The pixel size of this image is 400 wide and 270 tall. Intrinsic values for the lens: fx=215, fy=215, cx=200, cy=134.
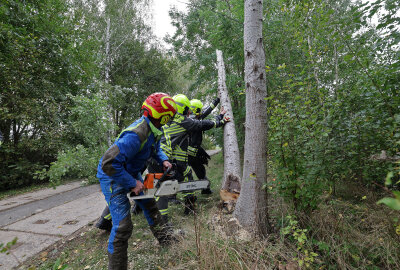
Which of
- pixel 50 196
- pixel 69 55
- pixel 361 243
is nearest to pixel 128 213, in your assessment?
pixel 361 243

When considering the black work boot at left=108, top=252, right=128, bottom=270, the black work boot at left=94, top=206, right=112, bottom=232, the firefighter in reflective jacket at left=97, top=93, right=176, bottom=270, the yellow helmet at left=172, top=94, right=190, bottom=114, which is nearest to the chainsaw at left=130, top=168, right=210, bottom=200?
the firefighter in reflective jacket at left=97, top=93, right=176, bottom=270

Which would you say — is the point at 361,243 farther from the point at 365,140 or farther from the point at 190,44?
the point at 190,44

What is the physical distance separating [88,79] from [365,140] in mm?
10026

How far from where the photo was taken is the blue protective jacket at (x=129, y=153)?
216 centimetres

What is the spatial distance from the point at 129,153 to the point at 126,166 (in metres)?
0.36

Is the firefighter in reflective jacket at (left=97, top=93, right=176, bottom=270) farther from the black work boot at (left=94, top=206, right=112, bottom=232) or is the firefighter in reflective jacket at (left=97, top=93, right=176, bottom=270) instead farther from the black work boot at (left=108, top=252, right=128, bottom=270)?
the black work boot at (left=94, top=206, right=112, bottom=232)

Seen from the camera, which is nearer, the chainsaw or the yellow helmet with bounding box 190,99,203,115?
the chainsaw

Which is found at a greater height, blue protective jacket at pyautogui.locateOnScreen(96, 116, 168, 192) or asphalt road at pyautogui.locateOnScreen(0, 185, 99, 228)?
blue protective jacket at pyautogui.locateOnScreen(96, 116, 168, 192)

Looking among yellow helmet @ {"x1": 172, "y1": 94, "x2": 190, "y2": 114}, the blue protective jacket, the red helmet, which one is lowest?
the blue protective jacket

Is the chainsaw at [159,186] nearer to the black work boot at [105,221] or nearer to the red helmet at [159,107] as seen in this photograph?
the red helmet at [159,107]

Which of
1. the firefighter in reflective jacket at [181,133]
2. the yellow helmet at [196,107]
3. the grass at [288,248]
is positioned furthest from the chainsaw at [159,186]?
the yellow helmet at [196,107]

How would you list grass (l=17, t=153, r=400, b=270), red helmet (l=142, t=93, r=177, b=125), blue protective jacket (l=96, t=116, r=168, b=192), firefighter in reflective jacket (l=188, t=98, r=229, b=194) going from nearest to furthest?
grass (l=17, t=153, r=400, b=270)
blue protective jacket (l=96, t=116, r=168, b=192)
red helmet (l=142, t=93, r=177, b=125)
firefighter in reflective jacket (l=188, t=98, r=229, b=194)

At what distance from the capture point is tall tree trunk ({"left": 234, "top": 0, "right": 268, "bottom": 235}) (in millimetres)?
2566

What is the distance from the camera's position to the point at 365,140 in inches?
104
